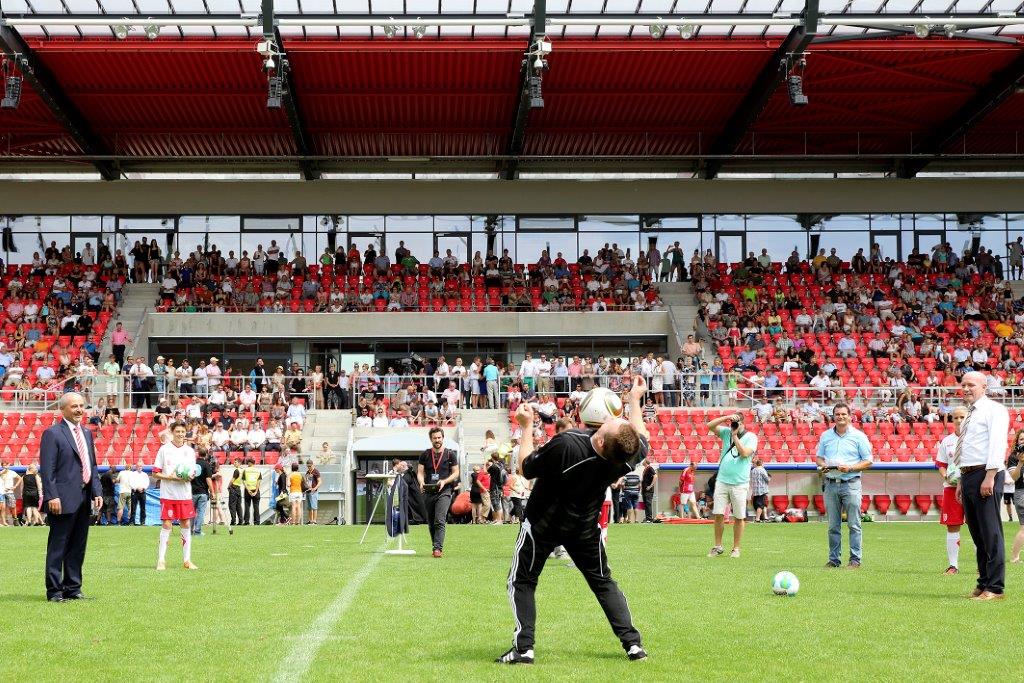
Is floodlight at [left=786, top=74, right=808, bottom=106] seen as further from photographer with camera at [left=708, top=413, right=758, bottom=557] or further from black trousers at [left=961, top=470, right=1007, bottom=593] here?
black trousers at [left=961, top=470, right=1007, bottom=593]

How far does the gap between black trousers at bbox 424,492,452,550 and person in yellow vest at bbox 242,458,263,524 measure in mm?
12721

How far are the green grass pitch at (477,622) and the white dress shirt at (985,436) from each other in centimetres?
123

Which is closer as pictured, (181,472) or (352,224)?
(181,472)

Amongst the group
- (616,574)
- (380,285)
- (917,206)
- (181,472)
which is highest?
(917,206)

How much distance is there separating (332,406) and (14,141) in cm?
1453

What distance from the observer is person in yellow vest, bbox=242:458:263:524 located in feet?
91.1

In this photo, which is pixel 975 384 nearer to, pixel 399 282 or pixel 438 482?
pixel 438 482

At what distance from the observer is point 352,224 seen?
142 feet

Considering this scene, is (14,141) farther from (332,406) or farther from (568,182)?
(568,182)

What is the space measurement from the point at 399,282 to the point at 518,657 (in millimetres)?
34626

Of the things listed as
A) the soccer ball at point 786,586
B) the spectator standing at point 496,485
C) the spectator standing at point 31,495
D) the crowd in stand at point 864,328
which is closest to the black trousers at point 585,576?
the soccer ball at point 786,586

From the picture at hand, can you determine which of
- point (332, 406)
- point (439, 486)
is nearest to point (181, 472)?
point (439, 486)

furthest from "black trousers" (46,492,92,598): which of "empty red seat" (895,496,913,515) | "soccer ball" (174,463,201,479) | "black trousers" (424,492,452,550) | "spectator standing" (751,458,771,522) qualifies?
"empty red seat" (895,496,913,515)

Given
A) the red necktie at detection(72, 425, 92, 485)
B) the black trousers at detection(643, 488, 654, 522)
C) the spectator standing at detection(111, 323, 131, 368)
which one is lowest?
the black trousers at detection(643, 488, 654, 522)
